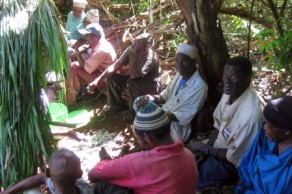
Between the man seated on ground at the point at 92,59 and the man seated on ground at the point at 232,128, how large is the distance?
2394mm

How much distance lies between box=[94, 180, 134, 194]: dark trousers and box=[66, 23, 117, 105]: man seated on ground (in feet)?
9.22

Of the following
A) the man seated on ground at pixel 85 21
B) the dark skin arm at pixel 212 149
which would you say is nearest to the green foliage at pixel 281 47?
the dark skin arm at pixel 212 149

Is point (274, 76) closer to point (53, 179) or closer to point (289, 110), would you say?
point (289, 110)

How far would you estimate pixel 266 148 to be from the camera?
2713mm

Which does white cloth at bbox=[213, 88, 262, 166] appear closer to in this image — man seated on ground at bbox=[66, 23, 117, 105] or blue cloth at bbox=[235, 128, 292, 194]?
blue cloth at bbox=[235, 128, 292, 194]

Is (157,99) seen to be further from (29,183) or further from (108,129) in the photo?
(29,183)

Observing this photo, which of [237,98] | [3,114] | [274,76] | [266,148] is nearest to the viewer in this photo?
[3,114]

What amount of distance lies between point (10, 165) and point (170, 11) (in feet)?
14.9

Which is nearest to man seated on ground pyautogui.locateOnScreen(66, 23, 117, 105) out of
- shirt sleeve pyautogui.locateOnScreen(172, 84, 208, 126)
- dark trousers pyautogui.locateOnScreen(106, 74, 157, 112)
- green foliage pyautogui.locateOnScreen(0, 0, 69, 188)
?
dark trousers pyautogui.locateOnScreen(106, 74, 157, 112)

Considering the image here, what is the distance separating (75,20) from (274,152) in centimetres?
469

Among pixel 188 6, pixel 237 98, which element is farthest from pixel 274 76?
pixel 237 98

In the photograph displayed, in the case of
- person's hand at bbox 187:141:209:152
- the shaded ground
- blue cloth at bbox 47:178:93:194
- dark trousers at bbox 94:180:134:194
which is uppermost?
blue cloth at bbox 47:178:93:194

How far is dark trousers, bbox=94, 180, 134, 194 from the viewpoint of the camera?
2.38 meters

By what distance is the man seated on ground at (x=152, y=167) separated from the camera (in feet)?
7.47
